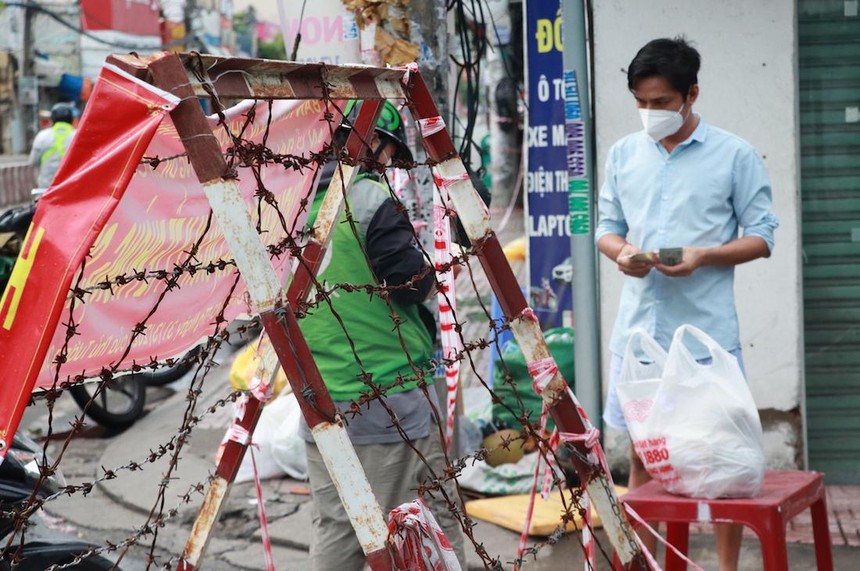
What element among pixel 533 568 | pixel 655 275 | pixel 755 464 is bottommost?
pixel 533 568

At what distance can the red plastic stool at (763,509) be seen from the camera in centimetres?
317

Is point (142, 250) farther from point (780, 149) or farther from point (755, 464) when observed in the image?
point (780, 149)

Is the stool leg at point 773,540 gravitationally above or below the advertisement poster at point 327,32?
below

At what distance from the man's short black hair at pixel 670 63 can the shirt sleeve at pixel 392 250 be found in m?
1.00

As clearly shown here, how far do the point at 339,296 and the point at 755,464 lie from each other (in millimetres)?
1315

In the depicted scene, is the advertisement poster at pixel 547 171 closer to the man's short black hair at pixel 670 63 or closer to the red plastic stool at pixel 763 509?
the man's short black hair at pixel 670 63

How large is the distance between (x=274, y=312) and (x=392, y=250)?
132 cm

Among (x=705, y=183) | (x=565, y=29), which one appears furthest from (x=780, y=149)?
(x=705, y=183)

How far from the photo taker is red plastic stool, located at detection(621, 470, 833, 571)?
317 cm

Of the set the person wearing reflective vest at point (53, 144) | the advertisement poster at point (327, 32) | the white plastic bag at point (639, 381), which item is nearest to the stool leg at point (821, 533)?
the white plastic bag at point (639, 381)

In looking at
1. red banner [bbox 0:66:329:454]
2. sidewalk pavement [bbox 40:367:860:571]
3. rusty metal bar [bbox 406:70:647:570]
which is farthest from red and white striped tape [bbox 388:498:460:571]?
sidewalk pavement [bbox 40:367:860:571]

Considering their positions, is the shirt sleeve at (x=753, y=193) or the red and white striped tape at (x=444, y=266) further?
the shirt sleeve at (x=753, y=193)

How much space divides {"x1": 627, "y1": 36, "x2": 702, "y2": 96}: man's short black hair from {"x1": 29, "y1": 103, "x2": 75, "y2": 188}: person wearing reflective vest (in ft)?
30.8

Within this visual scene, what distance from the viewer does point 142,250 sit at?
8.87 feet
